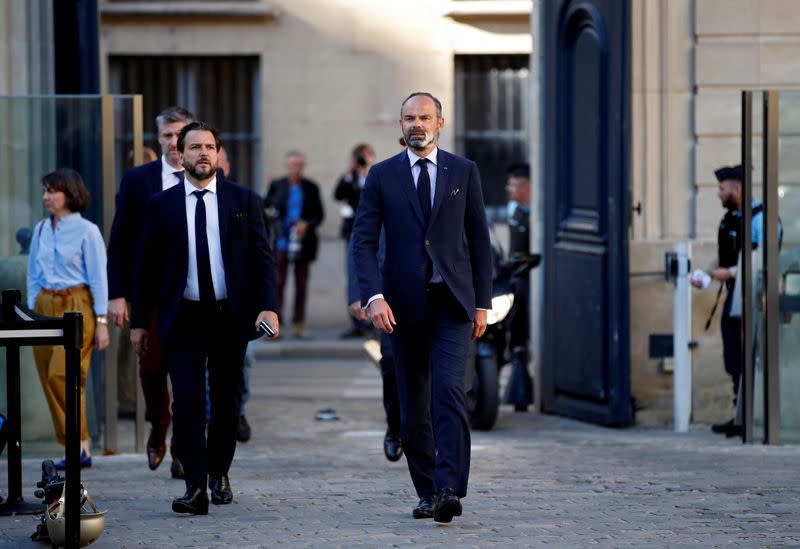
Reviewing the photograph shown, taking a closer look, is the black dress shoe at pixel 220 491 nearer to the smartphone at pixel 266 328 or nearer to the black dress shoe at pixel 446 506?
the smartphone at pixel 266 328

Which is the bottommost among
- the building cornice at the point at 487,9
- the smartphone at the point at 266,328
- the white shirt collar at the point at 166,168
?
the smartphone at the point at 266,328

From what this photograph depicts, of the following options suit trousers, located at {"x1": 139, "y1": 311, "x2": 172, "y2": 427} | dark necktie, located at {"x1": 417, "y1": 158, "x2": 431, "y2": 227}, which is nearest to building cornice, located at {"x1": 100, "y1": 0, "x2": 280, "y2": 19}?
suit trousers, located at {"x1": 139, "y1": 311, "x2": 172, "y2": 427}

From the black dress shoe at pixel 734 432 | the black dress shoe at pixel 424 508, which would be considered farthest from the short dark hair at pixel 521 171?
the black dress shoe at pixel 424 508

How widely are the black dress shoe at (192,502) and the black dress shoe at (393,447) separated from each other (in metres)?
2.01

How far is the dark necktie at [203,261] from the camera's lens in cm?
815

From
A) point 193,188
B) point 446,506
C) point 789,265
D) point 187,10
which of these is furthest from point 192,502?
point 187,10

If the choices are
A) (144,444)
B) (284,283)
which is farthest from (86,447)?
(284,283)

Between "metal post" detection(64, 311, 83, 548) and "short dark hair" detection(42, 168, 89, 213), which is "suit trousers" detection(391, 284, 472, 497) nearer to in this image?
"metal post" detection(64, 311, 83, 548)

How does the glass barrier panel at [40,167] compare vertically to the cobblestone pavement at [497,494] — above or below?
above

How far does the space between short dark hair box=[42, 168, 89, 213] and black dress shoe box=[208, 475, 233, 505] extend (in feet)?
6.76

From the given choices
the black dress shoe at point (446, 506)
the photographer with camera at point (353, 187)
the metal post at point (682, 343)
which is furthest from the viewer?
the photographer with camera at point (353, 187)

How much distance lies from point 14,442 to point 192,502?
0.82 metres

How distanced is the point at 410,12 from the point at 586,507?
13.1 metres

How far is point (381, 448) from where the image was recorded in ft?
35.5
